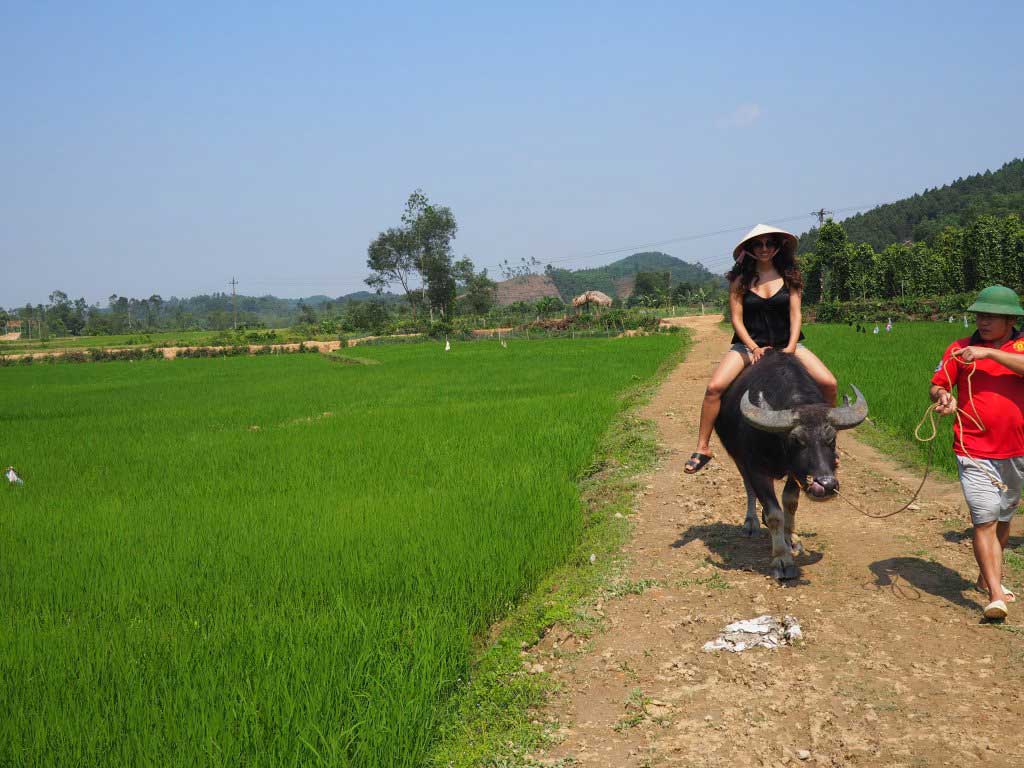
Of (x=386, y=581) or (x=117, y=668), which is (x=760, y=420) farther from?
(x=117, y=668)

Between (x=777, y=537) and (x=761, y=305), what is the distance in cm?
142

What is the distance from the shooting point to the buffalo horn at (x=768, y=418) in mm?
3969

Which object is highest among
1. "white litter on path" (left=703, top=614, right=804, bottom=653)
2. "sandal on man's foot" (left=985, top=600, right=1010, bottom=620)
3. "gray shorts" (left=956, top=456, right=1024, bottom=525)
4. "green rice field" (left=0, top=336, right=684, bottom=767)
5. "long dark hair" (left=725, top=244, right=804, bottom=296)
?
"long dark hair" (left=725, top=244, right=804, bottom=296)

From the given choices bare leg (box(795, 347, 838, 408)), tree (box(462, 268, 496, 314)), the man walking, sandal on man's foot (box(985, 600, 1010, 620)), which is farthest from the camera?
tree (box(462, 268, 496, 314))

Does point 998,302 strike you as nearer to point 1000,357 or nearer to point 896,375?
point 1000,357

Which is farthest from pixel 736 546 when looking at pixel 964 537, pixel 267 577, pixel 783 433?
pixel 267 577

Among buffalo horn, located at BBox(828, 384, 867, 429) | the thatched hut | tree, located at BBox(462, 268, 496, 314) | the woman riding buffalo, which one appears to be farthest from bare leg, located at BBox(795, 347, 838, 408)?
tree, located at BBox(462, 268, 496, 314)

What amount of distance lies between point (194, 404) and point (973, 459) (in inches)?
589

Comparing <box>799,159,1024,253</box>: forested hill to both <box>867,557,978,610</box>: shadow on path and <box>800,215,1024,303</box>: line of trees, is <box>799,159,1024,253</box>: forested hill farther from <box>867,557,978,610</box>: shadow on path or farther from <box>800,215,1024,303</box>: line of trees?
<box>867,557,978,610</box>: shadow on path

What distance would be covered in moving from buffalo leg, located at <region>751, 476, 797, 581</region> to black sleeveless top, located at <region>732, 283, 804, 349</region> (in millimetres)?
908

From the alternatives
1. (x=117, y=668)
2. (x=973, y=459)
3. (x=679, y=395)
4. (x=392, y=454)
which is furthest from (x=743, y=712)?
(x=679, y=395)

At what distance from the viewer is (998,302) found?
359 cm

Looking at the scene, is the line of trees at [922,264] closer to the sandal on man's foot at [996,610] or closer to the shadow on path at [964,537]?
the shadow on path at [964,537]

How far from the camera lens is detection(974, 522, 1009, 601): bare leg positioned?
3.60m
